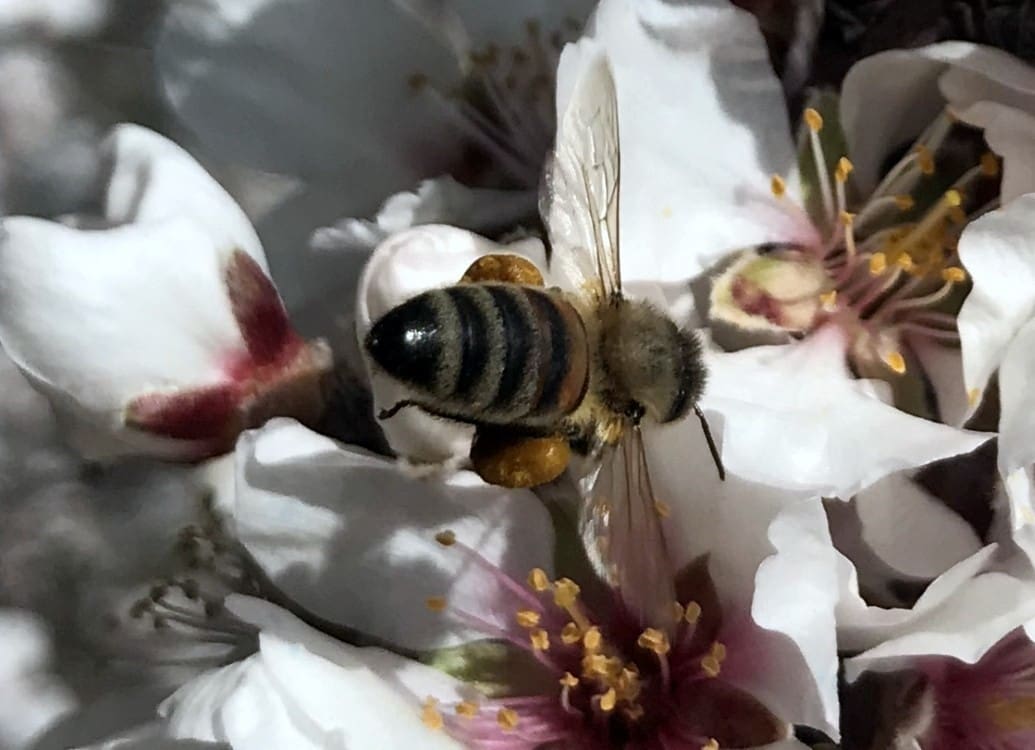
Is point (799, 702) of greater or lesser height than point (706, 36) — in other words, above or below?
below

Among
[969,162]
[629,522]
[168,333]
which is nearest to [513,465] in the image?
[629,522]

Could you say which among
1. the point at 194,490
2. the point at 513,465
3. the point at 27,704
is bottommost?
the point at 27,704

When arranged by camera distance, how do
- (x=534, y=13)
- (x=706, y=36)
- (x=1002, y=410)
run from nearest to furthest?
1. (x=1002, y=410)
2. (x=706, y=36)
3. (x=534, y=13)

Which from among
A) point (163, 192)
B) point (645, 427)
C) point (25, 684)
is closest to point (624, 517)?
point (645, 427)

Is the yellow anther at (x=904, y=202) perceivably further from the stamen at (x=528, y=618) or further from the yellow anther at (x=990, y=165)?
the stamen at (x=528, y=618)

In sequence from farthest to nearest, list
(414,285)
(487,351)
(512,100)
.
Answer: (512,100) < (414,285) < (487,351)

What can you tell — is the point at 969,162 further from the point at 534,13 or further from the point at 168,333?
the point at 168,333

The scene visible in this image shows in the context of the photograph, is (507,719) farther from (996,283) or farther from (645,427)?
(996,283)
